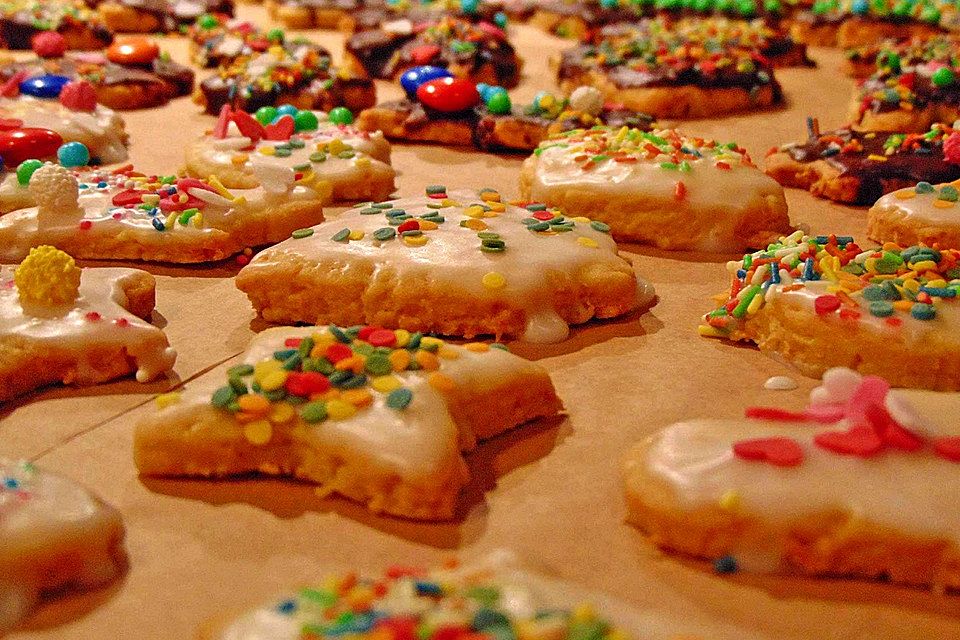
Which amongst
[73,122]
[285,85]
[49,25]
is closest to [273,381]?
[73,122]

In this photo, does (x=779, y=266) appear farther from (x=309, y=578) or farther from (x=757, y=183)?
(x=309, y=578)

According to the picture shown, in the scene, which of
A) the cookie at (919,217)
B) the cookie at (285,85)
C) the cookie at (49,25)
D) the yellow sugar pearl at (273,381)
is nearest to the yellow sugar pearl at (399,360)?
the yellow sugar pearl at (273,381)

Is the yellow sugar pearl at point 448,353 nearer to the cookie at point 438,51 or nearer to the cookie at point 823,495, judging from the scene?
the cookie at point 823,495

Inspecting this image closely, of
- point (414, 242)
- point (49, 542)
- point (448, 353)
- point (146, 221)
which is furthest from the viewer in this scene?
point (146, 221)

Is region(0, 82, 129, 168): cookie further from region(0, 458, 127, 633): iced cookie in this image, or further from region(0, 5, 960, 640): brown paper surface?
region(0, 458, 127, 633): iced cookie

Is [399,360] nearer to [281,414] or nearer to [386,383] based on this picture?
[386,383]
